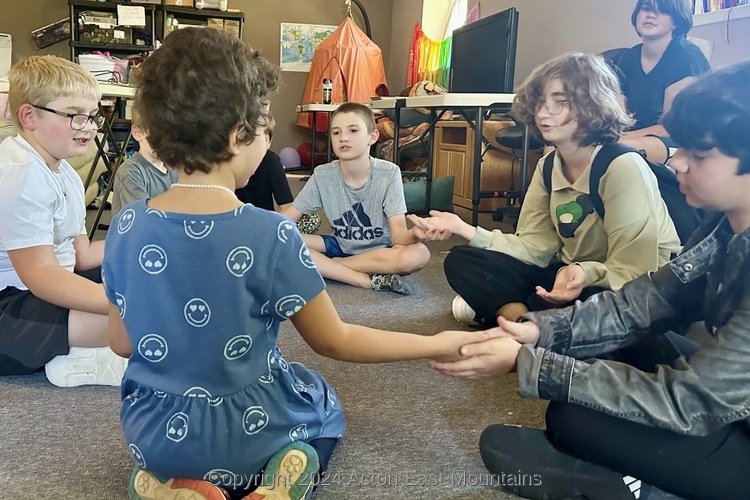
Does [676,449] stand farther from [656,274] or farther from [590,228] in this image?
[590,228]

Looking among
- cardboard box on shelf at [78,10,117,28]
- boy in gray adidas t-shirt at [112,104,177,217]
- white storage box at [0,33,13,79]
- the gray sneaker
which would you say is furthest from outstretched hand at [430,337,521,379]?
white storage box at [0,33,13,79]

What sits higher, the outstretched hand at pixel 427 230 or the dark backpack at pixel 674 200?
the dark backpack at pixel 674 200

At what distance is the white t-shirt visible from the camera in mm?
1276

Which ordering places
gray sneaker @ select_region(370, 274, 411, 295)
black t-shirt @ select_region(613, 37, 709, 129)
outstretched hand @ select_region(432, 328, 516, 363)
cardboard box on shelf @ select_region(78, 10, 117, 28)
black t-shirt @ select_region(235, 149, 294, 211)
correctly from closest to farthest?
outstretched hand @ select_region(432, 328, 516, 363) < gray sneaker @ select_region(370, 274, 411, 295) < black t-shirt @ select_region(613, 37, 709, 129) < black t-shirt @ select_region(235, 149, 294, 211) < cardboard box on shelf @ select_region(78, 10, 117, 28)

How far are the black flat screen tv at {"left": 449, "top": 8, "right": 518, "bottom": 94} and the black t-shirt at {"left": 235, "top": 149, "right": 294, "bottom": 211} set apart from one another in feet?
4.84

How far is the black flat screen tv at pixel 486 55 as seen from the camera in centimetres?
332

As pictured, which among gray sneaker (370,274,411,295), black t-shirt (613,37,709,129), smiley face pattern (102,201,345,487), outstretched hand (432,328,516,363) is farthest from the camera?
black t-shirt (613,37,709,129)

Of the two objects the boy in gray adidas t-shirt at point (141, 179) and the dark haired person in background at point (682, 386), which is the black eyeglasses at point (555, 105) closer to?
the dark haired person in background at point (682, 386)

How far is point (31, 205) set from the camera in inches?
51.1

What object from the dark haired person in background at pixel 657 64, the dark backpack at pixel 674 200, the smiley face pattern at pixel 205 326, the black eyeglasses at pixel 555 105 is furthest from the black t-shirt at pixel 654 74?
the smiley face pattern at pixel 205 326

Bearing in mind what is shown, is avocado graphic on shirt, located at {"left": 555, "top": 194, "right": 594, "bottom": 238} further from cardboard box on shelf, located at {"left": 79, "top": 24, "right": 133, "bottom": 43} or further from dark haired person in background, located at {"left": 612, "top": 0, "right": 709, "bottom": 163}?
cardboard box on shelf, located at {"left": 79, "top": 24, "right": 133, "bottom": 43}

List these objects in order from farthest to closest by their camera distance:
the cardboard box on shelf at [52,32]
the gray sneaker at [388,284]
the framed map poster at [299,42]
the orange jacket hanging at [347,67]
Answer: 1. the framed map poster at [299,42]
2. the orange jacket hanging at [347,67]
3. the cardboard box on shelf at [52,32]
4. the gray sneaker at [388,284]

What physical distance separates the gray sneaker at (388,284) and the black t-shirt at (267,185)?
55 cm

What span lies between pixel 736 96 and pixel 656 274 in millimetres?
346
